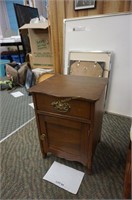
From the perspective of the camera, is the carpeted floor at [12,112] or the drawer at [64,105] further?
the carpeted floor at [12,112]

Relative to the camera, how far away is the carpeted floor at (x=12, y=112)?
5.31 ft

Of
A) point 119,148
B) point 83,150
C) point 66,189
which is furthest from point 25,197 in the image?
point 119,148

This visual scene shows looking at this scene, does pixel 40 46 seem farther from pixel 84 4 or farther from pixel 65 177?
pixel 65 177

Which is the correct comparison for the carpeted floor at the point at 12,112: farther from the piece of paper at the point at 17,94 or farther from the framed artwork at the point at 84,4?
the framed artwork at the point at 84,4

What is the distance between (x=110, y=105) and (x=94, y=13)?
1.04 m

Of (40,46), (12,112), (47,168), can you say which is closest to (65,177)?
(47,168)

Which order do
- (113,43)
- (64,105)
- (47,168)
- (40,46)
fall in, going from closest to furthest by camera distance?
(64,105) < (47,168) < (113,43) < (40,46)

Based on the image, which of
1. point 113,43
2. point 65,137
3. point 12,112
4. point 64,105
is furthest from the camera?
point 12,112

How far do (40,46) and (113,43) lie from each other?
1281 mm

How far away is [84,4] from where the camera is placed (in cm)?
153

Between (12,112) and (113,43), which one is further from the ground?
(113,43)

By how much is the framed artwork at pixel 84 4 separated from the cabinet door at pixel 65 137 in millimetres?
1282

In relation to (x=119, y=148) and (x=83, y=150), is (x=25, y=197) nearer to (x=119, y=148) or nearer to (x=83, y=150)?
(x=83, y=150)

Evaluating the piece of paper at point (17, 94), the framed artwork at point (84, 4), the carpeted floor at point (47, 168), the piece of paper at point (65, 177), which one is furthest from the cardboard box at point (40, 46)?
the piece of paper at point (65, 177)
